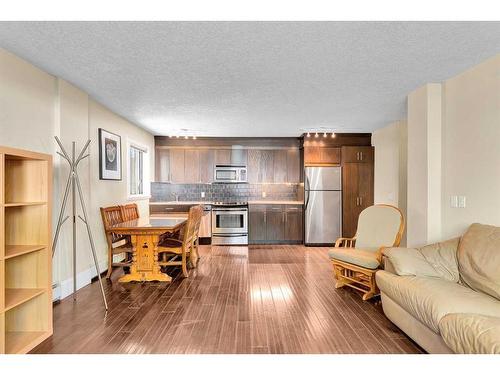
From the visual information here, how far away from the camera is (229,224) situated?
6.58 m

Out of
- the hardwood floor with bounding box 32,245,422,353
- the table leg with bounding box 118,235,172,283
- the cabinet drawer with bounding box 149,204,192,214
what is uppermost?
the cabinet drawer with bounding box 149,204,192,214

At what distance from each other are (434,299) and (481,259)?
2.05 ft

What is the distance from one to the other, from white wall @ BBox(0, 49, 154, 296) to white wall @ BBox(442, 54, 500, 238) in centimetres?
409

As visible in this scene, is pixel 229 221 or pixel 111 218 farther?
pixel 229 221

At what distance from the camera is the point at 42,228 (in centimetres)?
246

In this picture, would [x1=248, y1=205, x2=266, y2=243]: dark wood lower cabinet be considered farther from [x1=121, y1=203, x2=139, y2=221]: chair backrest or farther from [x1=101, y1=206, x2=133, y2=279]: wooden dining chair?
[x1=101, y1=206, x2=133, y2=279]: wooden dining chair

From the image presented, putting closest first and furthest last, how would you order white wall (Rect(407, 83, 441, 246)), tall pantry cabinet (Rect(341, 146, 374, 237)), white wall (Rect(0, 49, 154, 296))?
white wall (Rect(0, 49, 154, 296)) → white wall (Rect(407, 83, 441, 246)) → tall pantry cabinet (Rect(341, 146, 374, 237))

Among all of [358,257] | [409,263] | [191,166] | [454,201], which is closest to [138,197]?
[191,166]

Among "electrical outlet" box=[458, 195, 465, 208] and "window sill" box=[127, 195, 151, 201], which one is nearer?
"electrical outlet" box=[458, 195, 465, 208]

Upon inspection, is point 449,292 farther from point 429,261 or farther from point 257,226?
point 257,226

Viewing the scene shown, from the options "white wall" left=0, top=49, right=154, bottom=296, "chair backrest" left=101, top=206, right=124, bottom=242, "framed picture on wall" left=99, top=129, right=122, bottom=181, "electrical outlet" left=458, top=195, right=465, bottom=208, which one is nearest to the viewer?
"white wall" left=0, top=49, right=154, bottom=296

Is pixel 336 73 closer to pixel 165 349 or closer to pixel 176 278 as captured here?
pixel 165 349

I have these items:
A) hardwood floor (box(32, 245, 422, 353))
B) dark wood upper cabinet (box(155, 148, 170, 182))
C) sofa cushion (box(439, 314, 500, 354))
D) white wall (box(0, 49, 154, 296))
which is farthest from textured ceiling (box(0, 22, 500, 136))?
dark wood upper cabinet (box(155, 148, 170, 182))

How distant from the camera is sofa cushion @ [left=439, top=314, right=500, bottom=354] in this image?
1.57m
